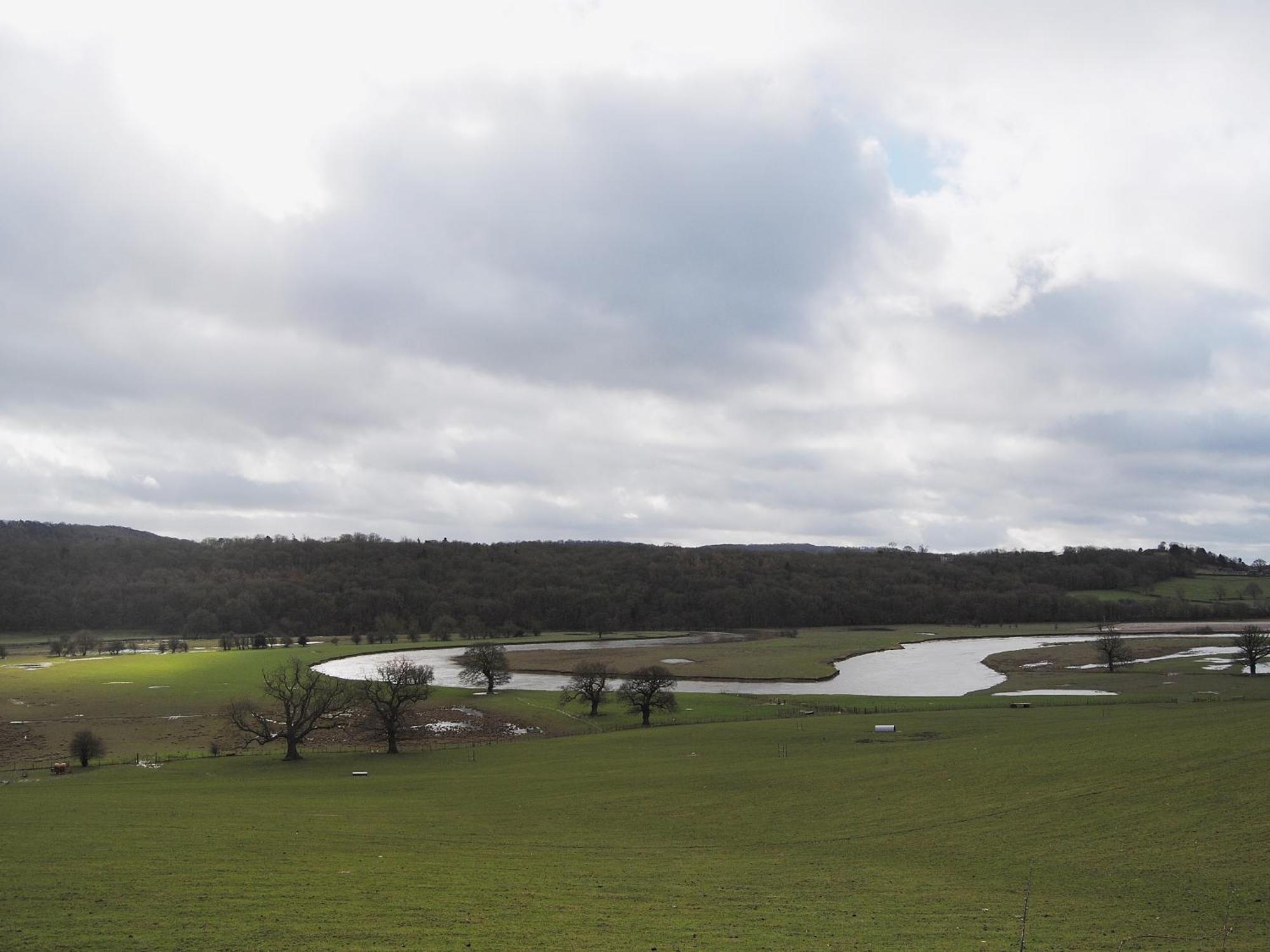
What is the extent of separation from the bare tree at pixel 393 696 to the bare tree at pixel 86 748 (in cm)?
1695

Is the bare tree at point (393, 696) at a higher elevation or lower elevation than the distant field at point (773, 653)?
higher

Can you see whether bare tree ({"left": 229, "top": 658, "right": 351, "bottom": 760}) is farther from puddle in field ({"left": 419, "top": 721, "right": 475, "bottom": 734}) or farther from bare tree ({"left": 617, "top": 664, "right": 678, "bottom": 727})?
bare tree ({"left": 617, "top": 664, "right": 678, "bottom": 727})

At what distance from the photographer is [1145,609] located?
192 m

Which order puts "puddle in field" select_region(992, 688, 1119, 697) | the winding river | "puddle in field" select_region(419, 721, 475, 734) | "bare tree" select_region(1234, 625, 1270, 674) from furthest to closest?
the winding river
"bare tree" select_region(1234, 625, 1270, 674)
"puddle in field" select_region(992, 688, 1119, 697)
"puddle in field" select_region(419, 721, 475, 734)

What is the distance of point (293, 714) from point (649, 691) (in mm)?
26486

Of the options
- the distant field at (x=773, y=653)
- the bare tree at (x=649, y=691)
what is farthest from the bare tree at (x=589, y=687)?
the distant field at (x=773, y=653)

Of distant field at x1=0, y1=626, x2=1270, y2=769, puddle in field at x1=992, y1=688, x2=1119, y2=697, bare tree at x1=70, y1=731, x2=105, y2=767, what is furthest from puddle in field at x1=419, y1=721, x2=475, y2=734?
puddle in field at x1=992, y1=688, x2=1119, y2=697

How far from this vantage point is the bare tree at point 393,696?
198 feet

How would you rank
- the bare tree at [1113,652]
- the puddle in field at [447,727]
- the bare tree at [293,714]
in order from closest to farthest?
the bare tree at [293,714], the puddle in field at [447,727], the bare tree at [1113,652]

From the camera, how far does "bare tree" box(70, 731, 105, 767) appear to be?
2100 inches

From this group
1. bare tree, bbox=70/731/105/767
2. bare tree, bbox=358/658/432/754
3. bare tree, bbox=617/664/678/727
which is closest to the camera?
bare tree, bbox=70/731/105/767

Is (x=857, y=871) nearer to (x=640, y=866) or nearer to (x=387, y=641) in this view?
(x=640, y=866)

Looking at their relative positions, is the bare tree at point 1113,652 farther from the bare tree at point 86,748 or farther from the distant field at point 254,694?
the bare tree at point 86,748

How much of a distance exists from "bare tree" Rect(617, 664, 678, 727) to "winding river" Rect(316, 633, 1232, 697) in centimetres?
1858
